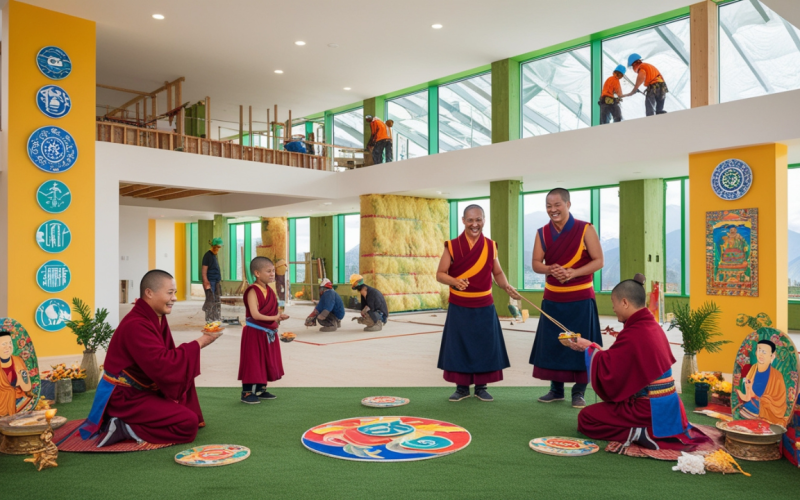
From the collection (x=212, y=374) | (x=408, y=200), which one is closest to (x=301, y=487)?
(x=212, y=374)

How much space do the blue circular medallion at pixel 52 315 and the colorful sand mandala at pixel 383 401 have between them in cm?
495

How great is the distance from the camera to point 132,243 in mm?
16438

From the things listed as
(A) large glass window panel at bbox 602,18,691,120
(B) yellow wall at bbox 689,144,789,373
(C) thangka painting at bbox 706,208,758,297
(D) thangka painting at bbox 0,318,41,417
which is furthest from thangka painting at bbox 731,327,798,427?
(A) large glass window panel at bbox 602,18,691,120

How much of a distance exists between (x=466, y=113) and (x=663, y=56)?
410 centimetres

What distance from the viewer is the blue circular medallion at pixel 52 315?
7828 mm

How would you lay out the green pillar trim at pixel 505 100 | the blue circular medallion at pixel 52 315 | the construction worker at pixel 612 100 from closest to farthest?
the blue circular medallion at pixel 52 315
the construction worker at pixel 612 100
the green pillar trim at pixel 505 100

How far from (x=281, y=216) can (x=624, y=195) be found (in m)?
9.70

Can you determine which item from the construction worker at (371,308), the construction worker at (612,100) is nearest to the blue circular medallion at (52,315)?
the construction worker at (371,308)

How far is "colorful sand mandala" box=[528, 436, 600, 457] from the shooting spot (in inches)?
135

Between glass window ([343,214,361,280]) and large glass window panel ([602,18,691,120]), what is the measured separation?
9217 millimetres

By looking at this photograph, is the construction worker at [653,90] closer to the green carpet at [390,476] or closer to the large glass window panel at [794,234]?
the large glass window panel at [794,234]

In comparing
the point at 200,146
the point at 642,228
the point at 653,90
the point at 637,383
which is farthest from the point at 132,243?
the point at 637,383

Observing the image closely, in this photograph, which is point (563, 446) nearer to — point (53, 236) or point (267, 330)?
point (267, 330)

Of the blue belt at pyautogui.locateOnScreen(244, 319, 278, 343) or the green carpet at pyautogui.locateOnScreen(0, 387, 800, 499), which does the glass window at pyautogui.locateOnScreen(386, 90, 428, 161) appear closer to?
the blue belt at pyautogui.locateOnScreen(244, 319, 278, 343)
